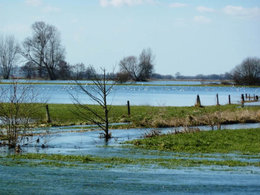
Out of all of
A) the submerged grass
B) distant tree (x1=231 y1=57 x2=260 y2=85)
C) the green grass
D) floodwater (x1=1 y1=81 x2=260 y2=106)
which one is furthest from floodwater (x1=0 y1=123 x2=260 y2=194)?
distant tree (x1=231 y1=57 x2=260 y2=85)

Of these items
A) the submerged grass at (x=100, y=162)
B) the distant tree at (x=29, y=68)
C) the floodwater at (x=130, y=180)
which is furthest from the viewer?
the distant tree at (x=29, y=68)

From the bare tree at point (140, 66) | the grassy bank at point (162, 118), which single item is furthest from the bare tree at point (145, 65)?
the grassy bank at point (162, 118)

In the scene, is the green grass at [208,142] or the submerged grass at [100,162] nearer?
the submerged grass at [100,162]

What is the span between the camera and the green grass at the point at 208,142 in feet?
81.9

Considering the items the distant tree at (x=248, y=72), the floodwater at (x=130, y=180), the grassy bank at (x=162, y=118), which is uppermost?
the distant tree at (x=248, y=72)

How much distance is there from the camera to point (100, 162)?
21266 mm

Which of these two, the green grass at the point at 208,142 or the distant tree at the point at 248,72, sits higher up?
the distant tree at the point at 248,72

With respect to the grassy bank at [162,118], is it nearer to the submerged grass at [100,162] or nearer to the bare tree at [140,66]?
the submerged grass at [100,162]

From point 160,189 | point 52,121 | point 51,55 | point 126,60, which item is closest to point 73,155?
point 160,189

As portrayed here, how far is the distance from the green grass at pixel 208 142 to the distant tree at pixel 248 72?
10941cm

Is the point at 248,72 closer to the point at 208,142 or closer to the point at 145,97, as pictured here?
the point at 145,97

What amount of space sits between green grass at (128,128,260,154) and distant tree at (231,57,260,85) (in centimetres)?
10941

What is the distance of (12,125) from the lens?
2628 cm

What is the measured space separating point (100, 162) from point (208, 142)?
827cm
